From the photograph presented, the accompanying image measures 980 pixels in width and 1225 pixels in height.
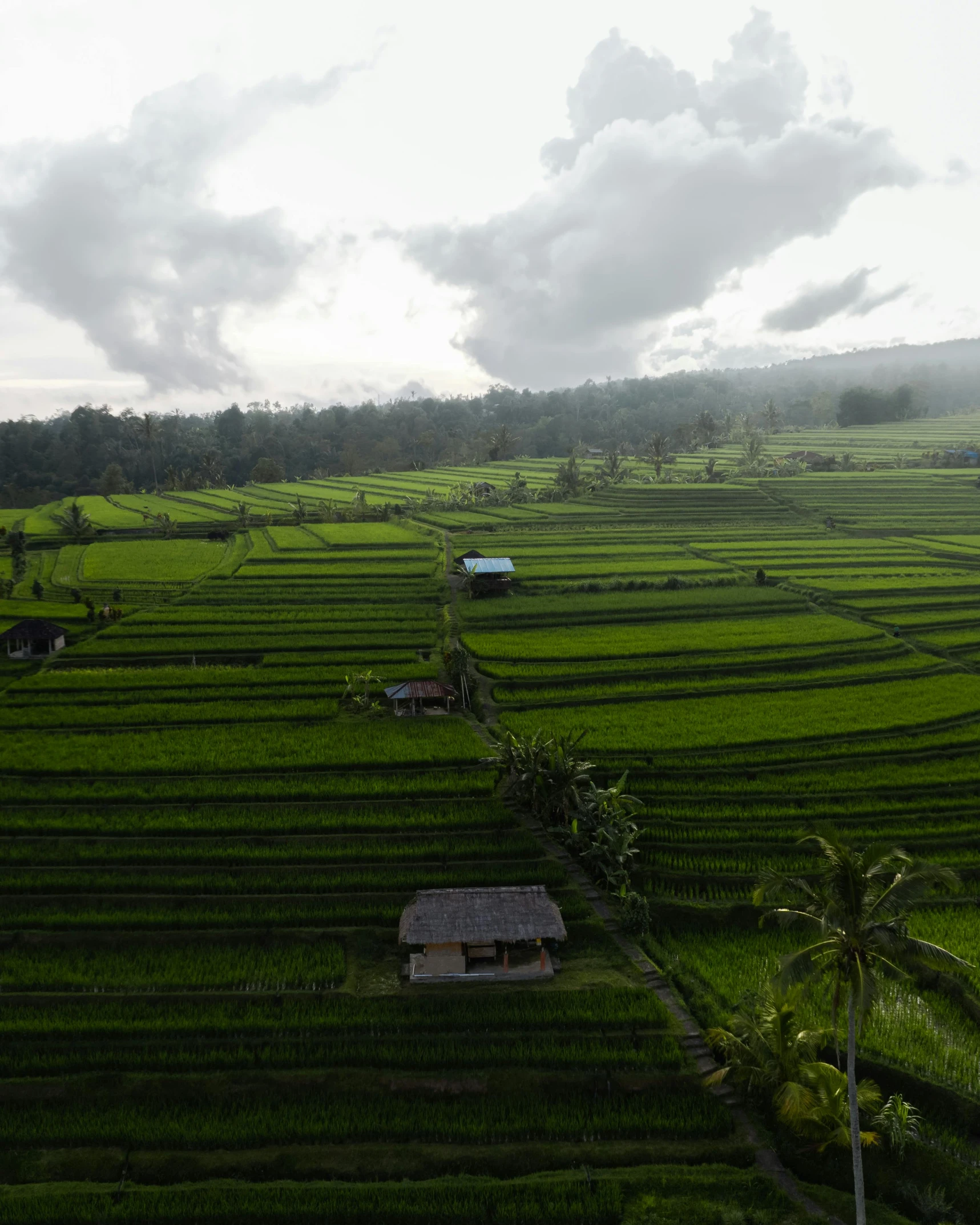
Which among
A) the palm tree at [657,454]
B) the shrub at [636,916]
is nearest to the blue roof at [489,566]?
the shrub at [636,916]

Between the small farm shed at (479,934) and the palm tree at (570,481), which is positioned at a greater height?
the palm tree at (570,481)

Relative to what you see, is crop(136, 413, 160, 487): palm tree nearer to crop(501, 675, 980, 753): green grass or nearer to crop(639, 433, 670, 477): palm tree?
crop(639, 433, 670, 477): palm tree

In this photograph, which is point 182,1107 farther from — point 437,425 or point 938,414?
point 938,414

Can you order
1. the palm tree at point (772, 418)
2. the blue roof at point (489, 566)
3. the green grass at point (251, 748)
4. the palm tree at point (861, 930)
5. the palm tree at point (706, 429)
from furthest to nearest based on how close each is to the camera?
the palm tree at point (772, 418) < the palm tree at point (706, 429) < the blue roof at point (489, 566) < the green grass at point (251, 748) < the palm tree at point (861, 930)

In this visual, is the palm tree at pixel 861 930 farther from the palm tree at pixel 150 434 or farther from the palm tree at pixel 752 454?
the palm tree at pixel 150 434

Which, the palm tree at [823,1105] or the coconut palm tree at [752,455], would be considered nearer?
the palm tree at [823,1105]

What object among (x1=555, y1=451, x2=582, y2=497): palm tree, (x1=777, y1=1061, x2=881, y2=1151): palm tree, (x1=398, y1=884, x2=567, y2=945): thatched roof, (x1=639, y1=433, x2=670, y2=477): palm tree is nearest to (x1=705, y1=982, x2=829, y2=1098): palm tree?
(x1=777, y1=1061, x2=881, y2=1151): palm tree

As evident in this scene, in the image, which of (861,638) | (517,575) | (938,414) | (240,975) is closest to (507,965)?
(240,975)
